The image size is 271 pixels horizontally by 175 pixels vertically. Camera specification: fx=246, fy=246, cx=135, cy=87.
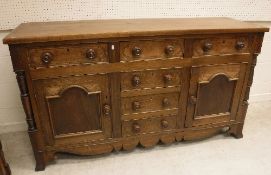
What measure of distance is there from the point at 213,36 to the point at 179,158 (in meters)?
1.01

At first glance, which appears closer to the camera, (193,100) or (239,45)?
(239,45)

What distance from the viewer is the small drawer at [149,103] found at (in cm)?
187

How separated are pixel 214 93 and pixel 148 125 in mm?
599

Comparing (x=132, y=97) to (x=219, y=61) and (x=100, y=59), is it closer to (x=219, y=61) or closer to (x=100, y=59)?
(x=100, y=59)

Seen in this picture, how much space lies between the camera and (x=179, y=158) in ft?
6.68

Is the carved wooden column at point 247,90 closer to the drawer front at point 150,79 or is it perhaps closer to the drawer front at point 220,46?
the drawer front at point 220,46

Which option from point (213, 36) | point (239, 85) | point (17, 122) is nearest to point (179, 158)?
point (239, 85)

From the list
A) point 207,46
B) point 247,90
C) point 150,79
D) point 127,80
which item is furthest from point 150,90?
point 247,90

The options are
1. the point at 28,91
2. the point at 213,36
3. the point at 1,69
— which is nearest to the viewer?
the point at 28,91

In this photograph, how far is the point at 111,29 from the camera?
1.68 m

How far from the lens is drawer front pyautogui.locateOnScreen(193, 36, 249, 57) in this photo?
5.89 ft

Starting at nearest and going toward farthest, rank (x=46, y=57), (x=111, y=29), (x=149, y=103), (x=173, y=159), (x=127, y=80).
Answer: (x=46, y=57) → (x=111, y=29) → (x=127, y=80) → (x=149, y=103) → (x=173, y=159)

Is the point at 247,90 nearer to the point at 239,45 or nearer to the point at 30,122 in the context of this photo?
the point at 239,45

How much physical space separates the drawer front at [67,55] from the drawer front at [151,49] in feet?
0.48
